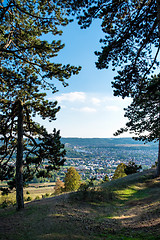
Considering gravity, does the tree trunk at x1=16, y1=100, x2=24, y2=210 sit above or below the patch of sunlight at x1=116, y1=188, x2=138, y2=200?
above

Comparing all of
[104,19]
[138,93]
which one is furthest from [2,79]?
[138,93]

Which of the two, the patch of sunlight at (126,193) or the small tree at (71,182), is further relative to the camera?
the small tree at (71,182)

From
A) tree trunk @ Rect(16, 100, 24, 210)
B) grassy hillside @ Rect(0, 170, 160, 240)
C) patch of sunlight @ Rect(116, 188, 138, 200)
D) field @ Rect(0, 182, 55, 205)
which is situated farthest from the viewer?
field @ Rect(0, 182, 55, 205)

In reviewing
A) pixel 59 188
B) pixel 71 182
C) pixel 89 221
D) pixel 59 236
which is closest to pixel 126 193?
pixel 89 221

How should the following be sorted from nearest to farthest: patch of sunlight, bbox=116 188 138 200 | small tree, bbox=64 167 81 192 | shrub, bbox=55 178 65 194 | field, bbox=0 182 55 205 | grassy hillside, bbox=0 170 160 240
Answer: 1. grassy hillside, bbox=0 170 160 240
2. patch of sunlight, bbox=116 188 138 200
3. field, bbox=0 182 55 205
4. small tree, bbox=64 167 81 192
5. shrub, bbox=55 178 65 194

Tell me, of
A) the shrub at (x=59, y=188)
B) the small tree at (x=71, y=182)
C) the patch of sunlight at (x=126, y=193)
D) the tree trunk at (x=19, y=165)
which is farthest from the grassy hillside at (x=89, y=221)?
the shrub at (x=59, y=188)

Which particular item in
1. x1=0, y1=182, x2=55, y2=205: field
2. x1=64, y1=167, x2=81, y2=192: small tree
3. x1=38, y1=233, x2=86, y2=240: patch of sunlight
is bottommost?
x1=0, y1=182, x2=55, y2=205: field

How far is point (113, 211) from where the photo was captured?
1226 centimetres

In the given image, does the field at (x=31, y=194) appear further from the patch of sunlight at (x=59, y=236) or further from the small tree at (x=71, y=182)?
the patch of sunlight at (x=59, y=236)

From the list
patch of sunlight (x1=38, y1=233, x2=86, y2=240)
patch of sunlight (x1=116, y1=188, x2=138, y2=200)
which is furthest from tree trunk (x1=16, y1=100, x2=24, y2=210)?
patch of sunlight (x1=116, y1=188, x2=138, y2=200)

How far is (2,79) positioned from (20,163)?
663 cm

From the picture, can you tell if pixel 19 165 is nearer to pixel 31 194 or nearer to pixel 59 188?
pixel 59 188

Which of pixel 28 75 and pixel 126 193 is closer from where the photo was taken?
pixel 28 75

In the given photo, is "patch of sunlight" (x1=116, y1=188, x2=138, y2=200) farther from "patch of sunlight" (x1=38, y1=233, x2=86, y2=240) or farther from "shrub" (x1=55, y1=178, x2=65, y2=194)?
"shrub" (x1=55, y1=178, x2=65, y2=194)
